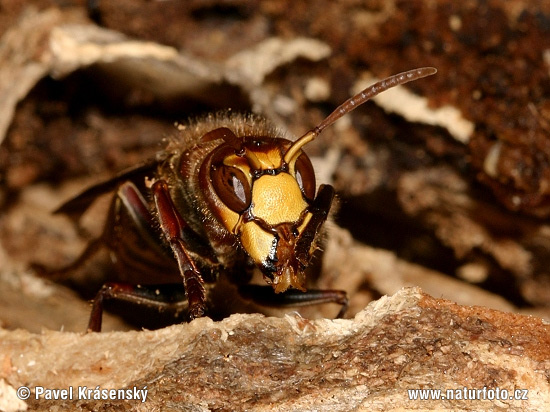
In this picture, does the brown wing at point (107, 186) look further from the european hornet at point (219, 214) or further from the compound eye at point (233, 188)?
the compound eye at point (233, 188)

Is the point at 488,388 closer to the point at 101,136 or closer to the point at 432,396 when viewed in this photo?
the point at 432,396

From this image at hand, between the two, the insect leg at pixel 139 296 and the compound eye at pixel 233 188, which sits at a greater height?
the compound eye at pixel 233 188

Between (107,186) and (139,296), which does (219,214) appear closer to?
(139,296)

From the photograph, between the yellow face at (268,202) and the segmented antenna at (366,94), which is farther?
the segmented antenna at (366,94)

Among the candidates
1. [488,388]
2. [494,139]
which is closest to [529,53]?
[494,139]
